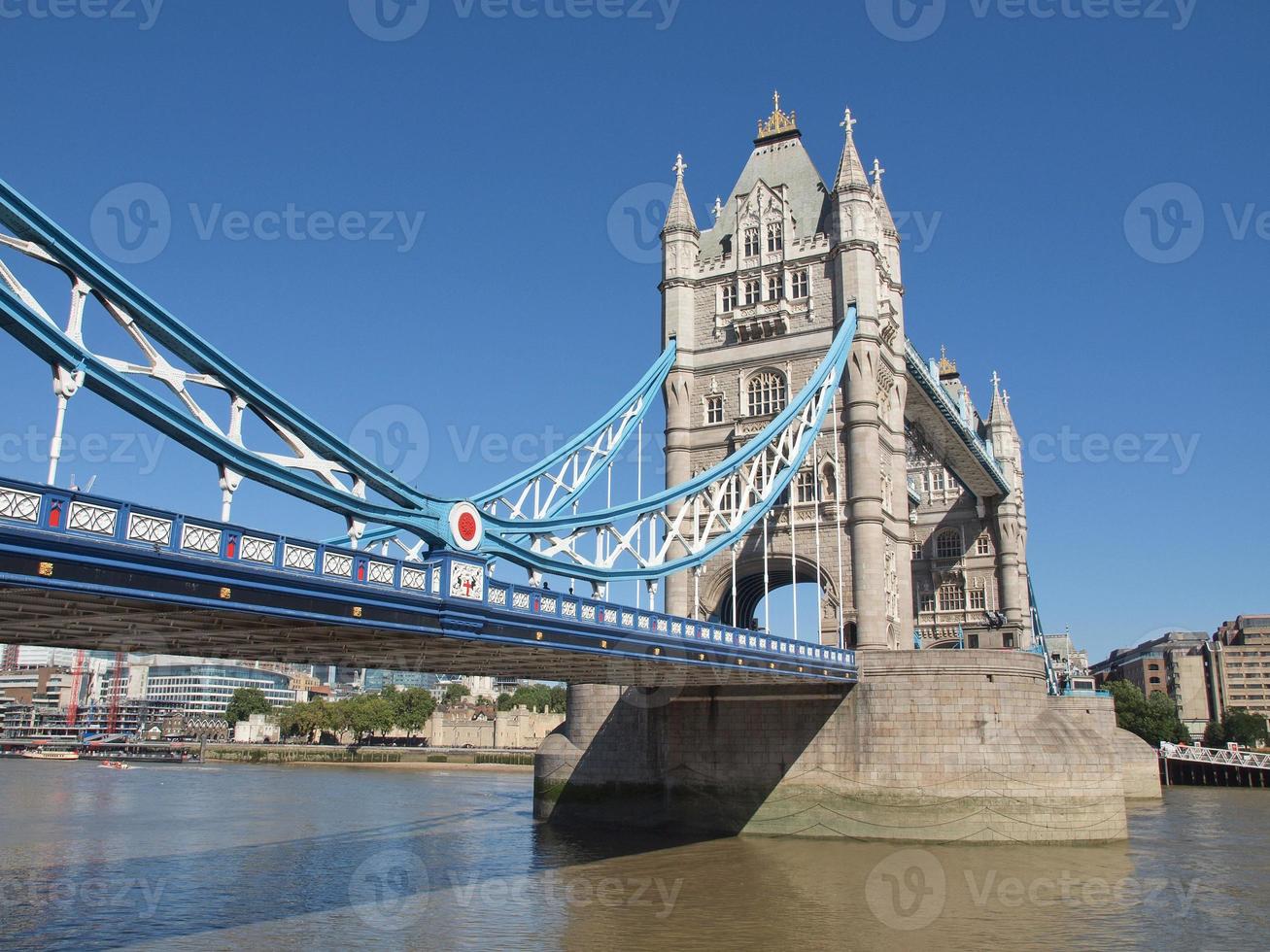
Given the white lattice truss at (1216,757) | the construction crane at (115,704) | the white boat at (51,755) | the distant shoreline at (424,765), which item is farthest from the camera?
the construction crane at (115,704)

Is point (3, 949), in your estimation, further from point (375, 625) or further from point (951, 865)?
point (951, 865)

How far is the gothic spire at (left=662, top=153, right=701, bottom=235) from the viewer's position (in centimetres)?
4297

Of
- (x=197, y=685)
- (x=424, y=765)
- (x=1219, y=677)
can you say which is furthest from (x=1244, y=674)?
(x=197, y=685)

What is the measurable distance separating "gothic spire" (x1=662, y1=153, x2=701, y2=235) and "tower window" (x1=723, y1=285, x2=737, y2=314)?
2928 mm

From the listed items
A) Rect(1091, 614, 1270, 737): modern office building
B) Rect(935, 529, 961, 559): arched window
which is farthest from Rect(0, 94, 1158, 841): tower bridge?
Rect(1091, 614, 1270, 737): modern office building

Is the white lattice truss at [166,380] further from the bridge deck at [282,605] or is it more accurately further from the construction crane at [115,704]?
the construction crane at [115,704]

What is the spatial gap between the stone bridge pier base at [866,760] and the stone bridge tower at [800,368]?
408 cm

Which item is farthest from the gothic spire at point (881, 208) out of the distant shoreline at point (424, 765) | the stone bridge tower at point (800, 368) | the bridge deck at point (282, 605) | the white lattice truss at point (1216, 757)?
the distant shoreline at point (424, 765)

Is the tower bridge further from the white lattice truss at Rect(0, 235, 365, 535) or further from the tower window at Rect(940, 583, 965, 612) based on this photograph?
the tower window at Rect(940, 583, 965, 612)

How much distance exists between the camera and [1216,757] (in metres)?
66.4

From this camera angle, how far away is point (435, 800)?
5134 cm

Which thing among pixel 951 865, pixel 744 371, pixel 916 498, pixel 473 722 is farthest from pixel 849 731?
pixel 473 722

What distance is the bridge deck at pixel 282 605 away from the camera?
12492mm

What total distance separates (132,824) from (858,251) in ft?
106
